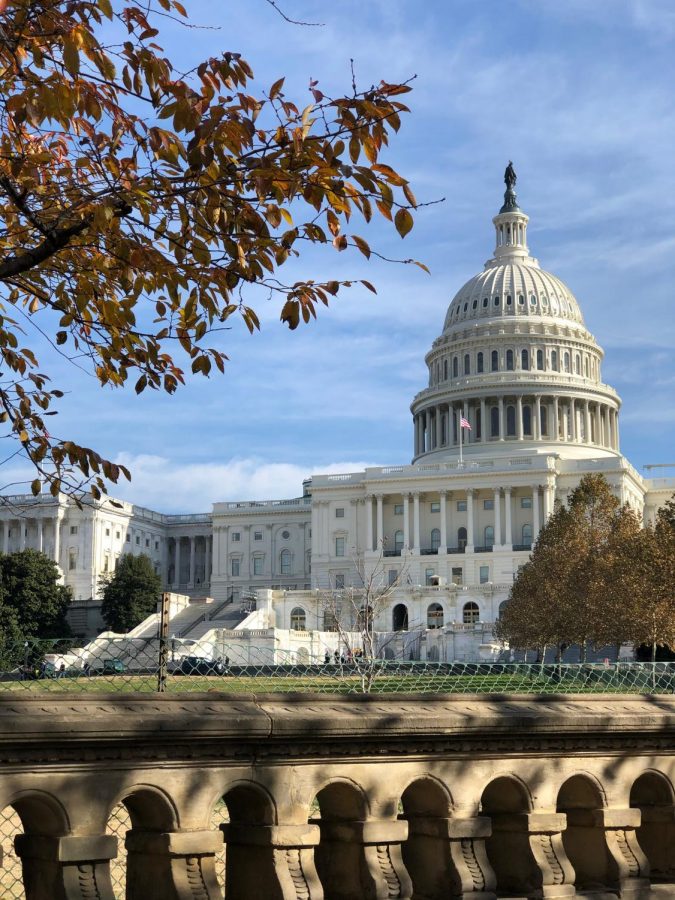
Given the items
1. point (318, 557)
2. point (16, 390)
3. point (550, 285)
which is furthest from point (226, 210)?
point (550, 285)

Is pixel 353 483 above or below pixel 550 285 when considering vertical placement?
below

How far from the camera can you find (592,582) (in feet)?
237

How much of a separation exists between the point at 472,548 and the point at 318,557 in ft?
61.5

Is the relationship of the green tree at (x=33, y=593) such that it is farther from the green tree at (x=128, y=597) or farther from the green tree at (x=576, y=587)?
the green tree at (x=576, y=587)

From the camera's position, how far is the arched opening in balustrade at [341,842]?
844cm

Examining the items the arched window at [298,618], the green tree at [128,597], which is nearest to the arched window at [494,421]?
the arched window at [298,618]

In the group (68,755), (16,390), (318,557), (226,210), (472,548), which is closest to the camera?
(68,755)

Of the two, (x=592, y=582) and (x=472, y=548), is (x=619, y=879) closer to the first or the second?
(x=592, y=582)

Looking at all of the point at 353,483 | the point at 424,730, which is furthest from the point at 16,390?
the point at 353,483

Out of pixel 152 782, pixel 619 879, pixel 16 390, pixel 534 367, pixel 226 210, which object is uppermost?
pixel 534 367

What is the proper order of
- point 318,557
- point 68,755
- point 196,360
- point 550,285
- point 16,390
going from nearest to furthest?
point 68,755, point 196,360, point 16,390, point 318,557, point 550,285

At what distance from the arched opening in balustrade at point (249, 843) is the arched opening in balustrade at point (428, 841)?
1111mm

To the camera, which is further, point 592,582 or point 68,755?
point 592,582

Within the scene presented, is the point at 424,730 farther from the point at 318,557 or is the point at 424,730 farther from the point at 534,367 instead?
the point at 534,367
